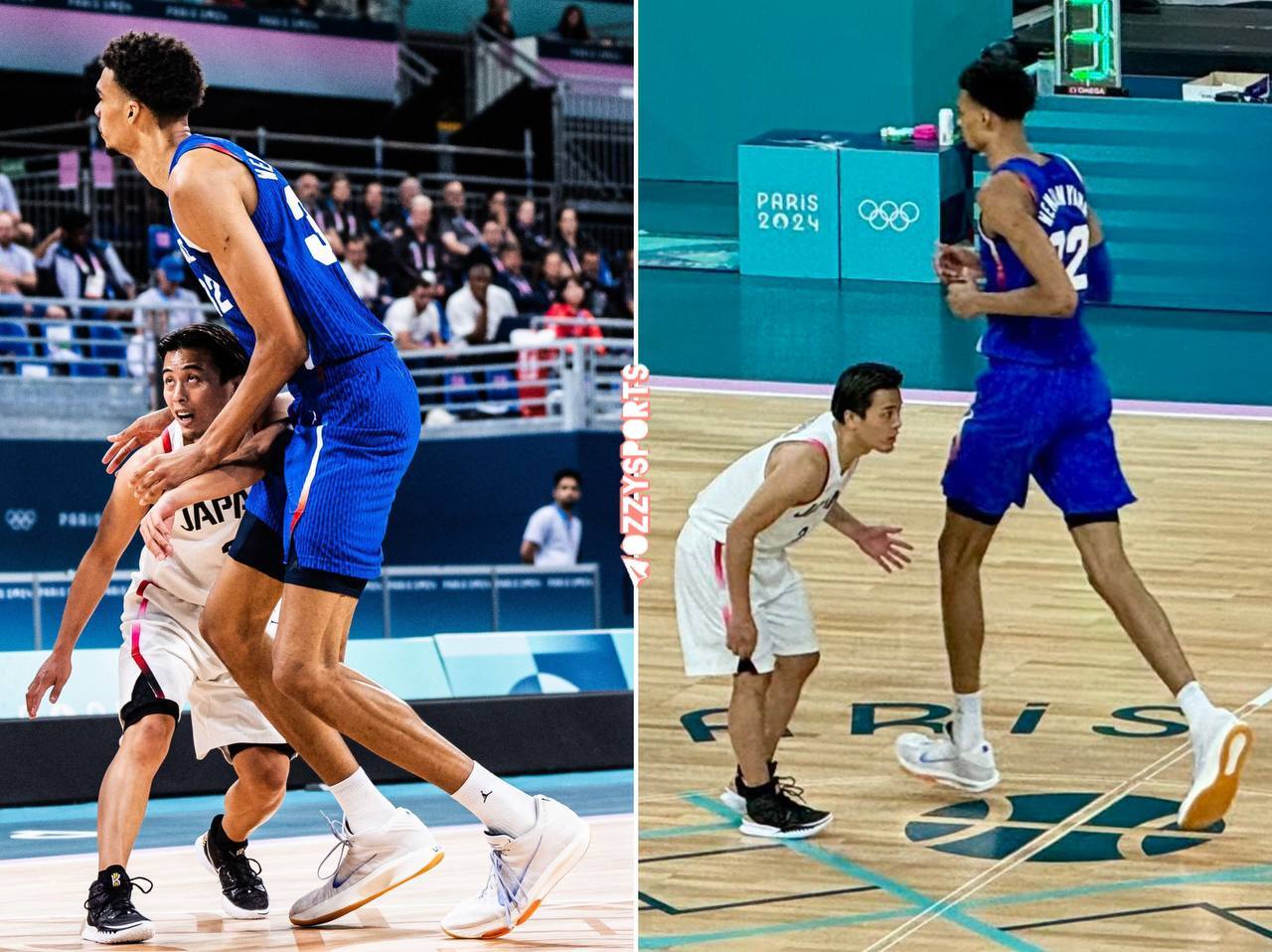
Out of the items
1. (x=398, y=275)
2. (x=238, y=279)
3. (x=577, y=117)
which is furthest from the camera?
(x=577, y=117)

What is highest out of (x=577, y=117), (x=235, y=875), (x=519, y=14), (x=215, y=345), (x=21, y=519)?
(x=519, y=14)

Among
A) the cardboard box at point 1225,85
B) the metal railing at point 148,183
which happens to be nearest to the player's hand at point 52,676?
the cardboard box at point 1225,85

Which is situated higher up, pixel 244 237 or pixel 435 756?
pixel 244 237

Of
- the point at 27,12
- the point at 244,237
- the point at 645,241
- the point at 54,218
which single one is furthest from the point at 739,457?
the point at 27,12

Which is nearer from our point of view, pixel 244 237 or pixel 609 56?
pixel 244 237

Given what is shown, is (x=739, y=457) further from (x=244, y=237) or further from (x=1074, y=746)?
(x=244, y=237)

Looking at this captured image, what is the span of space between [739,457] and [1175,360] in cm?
94

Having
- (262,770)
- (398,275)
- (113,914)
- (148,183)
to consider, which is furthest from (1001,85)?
(148,183)

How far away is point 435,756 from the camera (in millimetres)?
3457

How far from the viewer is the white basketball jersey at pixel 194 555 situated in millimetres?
3865

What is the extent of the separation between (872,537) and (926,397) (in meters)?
0.33

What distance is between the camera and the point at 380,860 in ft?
11.8

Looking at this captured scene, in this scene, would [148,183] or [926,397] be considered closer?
[926,397]

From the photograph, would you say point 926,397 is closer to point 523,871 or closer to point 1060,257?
point 1060,257
